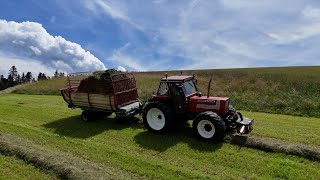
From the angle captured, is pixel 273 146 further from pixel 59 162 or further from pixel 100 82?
pixel 100 82

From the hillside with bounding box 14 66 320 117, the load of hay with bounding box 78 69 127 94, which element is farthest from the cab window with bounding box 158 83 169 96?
the hillside with bounding box 14 66 320 117

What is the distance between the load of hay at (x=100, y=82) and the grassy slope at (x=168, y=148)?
1489mm

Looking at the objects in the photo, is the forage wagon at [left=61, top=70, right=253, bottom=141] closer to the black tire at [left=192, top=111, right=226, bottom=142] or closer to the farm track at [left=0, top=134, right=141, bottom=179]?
the black tire at [left=192, top=111, right=226, bottom=142]

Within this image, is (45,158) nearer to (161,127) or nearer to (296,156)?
(161,127)

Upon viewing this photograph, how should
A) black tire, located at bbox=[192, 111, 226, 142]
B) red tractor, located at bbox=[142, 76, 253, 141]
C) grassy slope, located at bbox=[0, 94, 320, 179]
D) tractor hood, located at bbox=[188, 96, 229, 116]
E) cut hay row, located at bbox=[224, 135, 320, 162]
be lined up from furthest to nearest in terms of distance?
tractor hood, located at bbox=[188, 96, 229, 116]
red tractor, located at bbox=[142, 76, 253, 141]
black tire, located at bbox=[192, 111, 226, 142]
cut hay row, located at bbox=[224, 135, 320, 162]
grassy slope, located at bbox=[0, 94, 320, 179]

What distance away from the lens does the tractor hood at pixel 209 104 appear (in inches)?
479

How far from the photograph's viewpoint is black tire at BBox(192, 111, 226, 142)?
37.2ft

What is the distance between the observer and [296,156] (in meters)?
10.3

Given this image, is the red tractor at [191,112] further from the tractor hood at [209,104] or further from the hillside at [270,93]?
the hillside at [270,93]

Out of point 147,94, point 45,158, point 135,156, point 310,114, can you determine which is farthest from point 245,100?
point 45,158

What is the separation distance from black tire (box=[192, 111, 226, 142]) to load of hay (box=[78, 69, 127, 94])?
14.8ft

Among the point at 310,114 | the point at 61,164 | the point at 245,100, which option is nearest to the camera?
the point at 61,164

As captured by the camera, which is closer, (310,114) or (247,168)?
(247,168)

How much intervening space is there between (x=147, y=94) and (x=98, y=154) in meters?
14.8
